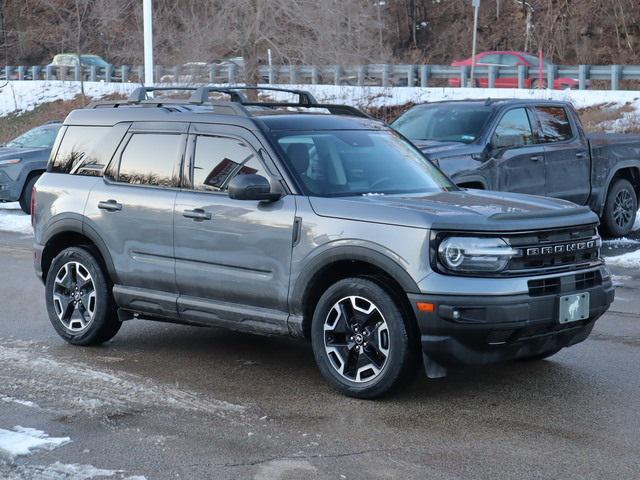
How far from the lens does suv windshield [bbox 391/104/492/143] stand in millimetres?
12539

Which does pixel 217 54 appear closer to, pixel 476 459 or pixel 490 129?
pixel 490 129

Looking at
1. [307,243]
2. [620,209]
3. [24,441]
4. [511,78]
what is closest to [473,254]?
[307,243]

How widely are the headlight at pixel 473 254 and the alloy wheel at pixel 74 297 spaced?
3003mm

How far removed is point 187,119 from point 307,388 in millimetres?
Answer: 2065

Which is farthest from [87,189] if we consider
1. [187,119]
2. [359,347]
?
[359,347]

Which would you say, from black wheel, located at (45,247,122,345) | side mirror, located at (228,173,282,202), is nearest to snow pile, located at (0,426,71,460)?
side mirror, located at (228,173,282,202)

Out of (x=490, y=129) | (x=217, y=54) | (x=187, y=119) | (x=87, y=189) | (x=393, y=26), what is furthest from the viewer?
(x=393, y=26)

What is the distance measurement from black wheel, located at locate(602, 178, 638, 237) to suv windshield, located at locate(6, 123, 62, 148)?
31.0ft

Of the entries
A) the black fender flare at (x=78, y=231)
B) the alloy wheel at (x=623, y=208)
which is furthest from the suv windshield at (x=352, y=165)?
the alloy wheel at (x=623, y=208)

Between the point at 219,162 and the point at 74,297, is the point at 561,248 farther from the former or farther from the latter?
the point at 74,297

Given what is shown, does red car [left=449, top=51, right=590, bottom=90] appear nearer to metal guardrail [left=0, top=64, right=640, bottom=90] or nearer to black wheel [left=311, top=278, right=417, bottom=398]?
metal guardrail [left=0, top=64, right=640, bottom=90]

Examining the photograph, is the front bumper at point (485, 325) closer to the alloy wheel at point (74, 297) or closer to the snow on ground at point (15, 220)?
the alloy wheel at point (74, 297)

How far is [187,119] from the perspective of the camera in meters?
7.48

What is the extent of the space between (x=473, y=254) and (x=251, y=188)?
1.47 m
